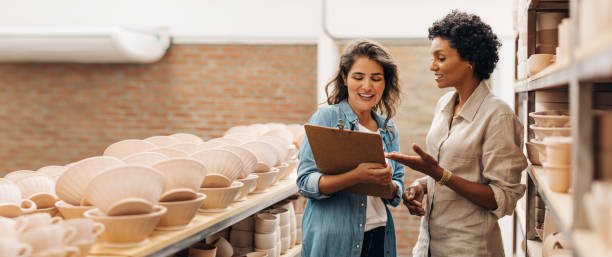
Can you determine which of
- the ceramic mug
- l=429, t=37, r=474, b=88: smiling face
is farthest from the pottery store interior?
l=429, t=37, r=474, b=88: smiling face

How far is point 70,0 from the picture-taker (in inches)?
253

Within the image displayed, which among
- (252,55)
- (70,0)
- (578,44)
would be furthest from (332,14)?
(578,44)

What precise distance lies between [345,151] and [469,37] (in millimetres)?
651

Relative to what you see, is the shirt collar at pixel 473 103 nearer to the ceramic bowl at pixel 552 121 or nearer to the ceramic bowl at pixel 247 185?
the ceramic bowl at pixel 552 121

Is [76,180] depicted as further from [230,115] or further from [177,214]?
[230,115]

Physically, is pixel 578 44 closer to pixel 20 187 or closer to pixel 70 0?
pixel 20 187

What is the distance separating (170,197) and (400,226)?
4.36m

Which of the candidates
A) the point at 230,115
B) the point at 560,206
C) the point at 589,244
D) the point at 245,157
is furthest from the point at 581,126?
the point at 230,115

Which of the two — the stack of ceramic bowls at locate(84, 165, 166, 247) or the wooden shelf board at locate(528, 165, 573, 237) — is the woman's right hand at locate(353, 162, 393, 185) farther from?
the stack of ceramic bowls at locate(84, 165, 166, 247)

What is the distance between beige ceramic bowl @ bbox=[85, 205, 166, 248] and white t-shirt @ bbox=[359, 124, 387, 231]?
0.93m

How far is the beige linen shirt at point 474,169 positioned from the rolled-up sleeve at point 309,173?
0.49 meters

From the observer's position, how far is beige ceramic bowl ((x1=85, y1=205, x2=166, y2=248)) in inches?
64.5

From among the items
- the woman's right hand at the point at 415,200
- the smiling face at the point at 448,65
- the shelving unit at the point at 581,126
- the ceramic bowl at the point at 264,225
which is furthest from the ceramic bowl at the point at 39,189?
the shelving unit at the point at 581,126

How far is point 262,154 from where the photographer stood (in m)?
2.78
